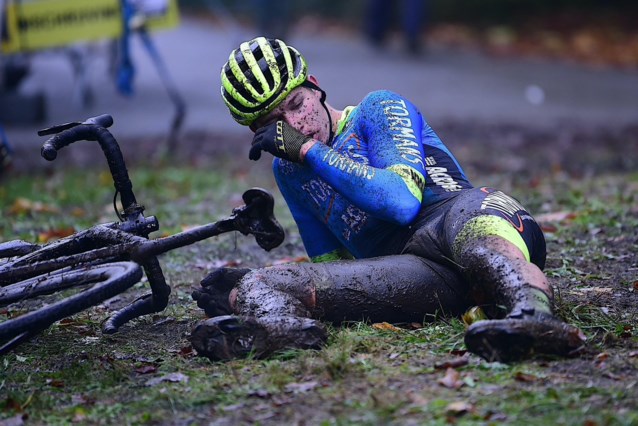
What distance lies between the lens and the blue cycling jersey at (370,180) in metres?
4.28

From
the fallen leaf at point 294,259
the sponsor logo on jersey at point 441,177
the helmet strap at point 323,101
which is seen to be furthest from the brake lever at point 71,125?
the fallen leaf at point 294,259

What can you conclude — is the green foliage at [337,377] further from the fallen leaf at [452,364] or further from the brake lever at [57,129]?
the brake lever at [57,129]

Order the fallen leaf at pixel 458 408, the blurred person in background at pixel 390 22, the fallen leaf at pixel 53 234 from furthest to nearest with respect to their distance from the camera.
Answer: the blurred person in background at pixel 390 22 → the fallen leaf at pixel 53 234 → the fallen leaf at pixel 458 408

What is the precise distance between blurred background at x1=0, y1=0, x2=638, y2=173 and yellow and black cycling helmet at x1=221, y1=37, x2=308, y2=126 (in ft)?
19.4

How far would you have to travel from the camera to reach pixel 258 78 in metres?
4.39

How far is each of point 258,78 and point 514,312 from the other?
1576mm

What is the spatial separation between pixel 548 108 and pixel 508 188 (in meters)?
4.79

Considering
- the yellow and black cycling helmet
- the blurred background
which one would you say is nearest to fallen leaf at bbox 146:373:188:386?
the yellow and black cycling helmet

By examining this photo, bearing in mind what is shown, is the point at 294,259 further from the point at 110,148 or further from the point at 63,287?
the point at 63,287

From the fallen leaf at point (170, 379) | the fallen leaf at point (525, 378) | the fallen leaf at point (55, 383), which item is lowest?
the fallen leaf at point (55, 383)

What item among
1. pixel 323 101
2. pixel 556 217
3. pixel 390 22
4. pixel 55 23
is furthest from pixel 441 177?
pixel 390 22

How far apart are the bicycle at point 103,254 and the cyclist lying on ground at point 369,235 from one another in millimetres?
246

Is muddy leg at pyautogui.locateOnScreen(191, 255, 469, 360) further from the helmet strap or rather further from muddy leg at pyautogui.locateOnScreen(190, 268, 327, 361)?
the helmet strap

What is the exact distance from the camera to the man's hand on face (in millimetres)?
4258
